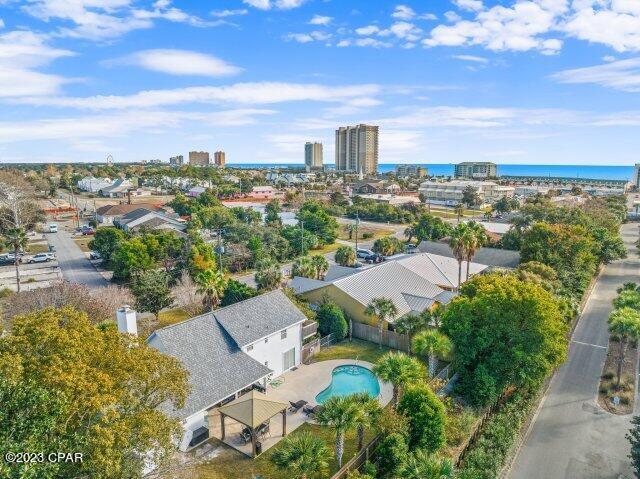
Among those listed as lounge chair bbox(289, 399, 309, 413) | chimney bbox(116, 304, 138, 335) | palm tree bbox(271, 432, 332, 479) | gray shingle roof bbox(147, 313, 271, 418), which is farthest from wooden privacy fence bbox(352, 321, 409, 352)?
chimney bbox(116, 304, 138, 335)

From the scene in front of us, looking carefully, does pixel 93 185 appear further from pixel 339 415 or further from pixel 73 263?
pixel 339 415

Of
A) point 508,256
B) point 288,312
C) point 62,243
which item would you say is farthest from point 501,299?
point 62,243

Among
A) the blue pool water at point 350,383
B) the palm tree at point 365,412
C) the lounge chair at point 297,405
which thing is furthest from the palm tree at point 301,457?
the blue pool water at point 350,383

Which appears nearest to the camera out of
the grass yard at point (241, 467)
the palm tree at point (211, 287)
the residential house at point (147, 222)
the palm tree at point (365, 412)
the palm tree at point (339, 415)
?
the palm tree at point (339, 415)

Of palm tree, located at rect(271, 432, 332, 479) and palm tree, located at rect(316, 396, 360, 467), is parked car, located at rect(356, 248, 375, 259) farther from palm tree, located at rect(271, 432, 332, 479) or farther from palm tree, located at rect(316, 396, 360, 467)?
palm tree, located at rect(271, 432, 332, 479)

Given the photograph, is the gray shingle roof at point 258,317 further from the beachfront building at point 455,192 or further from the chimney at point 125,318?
the beachfront building at point 455,192

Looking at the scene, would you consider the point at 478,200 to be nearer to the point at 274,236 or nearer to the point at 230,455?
the point at 274,236
